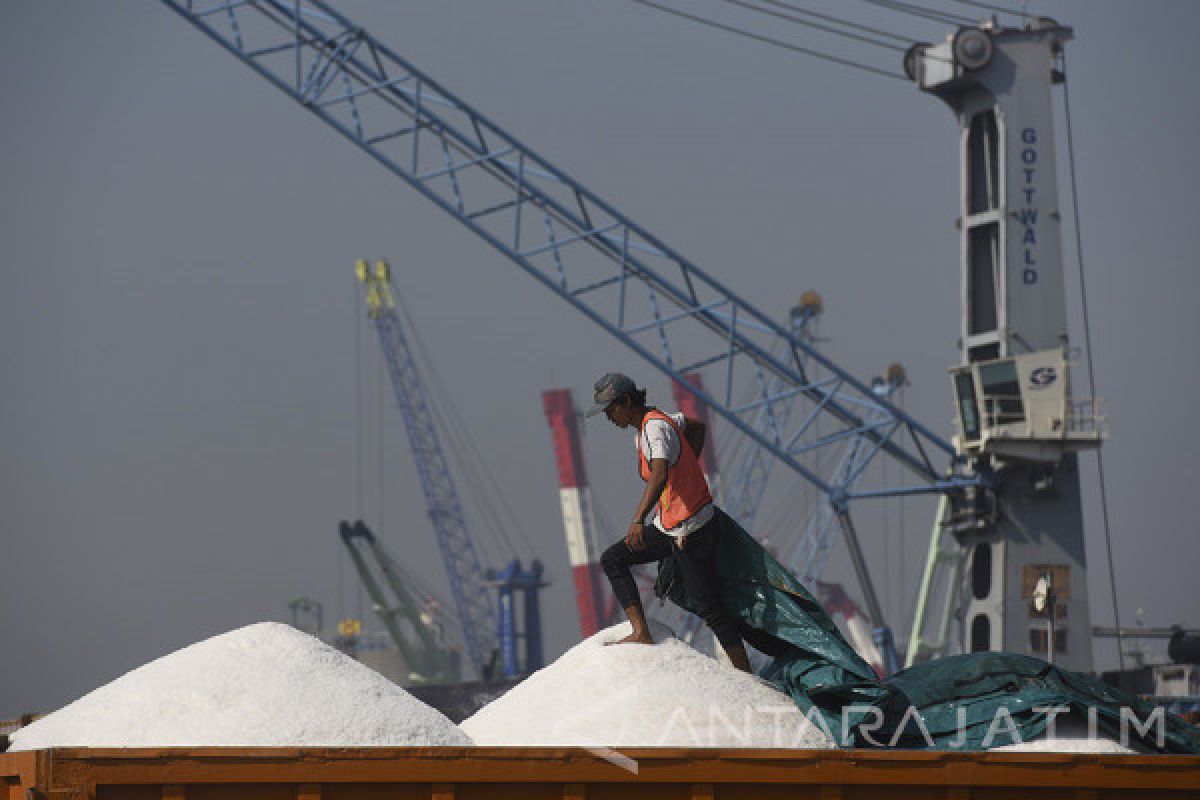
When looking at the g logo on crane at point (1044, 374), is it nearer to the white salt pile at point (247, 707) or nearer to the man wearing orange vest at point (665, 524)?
the man wearing orange vest at point (665, 524)

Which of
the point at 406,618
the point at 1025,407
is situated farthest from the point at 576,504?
the point at 1025,407

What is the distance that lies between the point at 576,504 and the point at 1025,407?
8395cm

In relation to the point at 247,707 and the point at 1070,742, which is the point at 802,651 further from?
the point at 247,707

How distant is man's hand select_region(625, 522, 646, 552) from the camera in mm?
9305

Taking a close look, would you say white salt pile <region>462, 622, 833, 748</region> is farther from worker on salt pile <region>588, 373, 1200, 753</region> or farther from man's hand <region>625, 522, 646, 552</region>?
man's hand <region>625, 522, 646, 552</region>

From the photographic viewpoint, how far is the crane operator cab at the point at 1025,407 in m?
40.2

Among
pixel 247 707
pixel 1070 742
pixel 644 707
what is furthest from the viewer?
pixel 1070 742

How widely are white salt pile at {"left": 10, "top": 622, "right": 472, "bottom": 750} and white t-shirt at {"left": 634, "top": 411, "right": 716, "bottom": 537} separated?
164 cm

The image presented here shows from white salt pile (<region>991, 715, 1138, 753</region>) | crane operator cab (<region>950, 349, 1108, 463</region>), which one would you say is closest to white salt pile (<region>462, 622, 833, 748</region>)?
white salt pile (<region>991, 715, 1138, 753</region>)

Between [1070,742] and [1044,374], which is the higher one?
[1044,374]

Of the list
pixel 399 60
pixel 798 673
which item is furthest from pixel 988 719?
pixel 399 60

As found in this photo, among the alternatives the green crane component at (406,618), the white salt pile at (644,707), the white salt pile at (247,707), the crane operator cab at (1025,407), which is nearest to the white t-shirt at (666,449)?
the white salt pile at (644,707)

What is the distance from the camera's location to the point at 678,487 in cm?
938

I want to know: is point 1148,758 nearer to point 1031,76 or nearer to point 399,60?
point 1031,76
